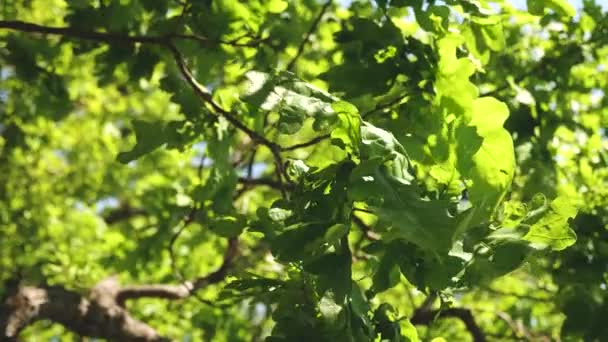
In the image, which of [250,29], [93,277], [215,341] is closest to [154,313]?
[215,341]

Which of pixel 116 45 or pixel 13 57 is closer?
pixel 116 45

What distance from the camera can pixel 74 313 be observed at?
429 centimetres

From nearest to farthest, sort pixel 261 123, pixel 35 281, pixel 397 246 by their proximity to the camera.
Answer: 1. pixel 397 246
2. pixel 261 123
3. pixel 35 281

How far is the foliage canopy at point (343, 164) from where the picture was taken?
149cm

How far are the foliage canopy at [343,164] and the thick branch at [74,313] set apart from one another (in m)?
0.01

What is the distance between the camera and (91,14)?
3.08m

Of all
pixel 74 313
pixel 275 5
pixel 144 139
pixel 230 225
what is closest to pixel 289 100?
pixel 230 225

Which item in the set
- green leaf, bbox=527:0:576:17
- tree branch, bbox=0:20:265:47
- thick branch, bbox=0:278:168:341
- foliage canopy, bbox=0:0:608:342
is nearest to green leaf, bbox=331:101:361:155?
foliage canopy, bbox=0:0:608:342

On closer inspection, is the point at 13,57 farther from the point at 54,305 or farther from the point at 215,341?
the point at 215,341

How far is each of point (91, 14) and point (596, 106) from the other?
2915 mm

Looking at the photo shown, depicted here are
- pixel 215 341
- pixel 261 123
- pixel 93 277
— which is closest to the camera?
pixel 261 123

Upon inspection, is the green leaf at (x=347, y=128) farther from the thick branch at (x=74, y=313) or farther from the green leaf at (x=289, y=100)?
the thick branch at (x=74, y=313)

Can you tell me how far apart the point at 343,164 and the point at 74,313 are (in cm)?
331

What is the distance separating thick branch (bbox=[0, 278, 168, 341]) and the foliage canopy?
1cm
